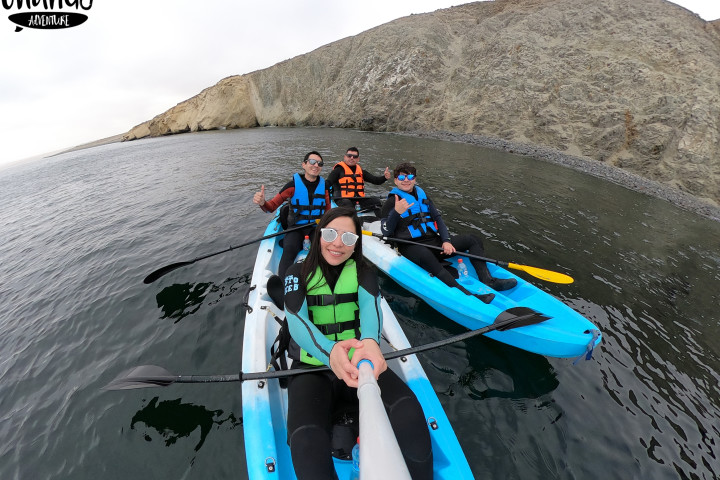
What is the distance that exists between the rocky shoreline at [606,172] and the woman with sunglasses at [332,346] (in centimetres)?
1919

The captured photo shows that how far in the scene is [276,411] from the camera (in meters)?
3.20

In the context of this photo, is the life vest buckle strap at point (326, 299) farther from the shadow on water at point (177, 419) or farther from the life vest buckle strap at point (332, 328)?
the shadow on water at point (177, 419)

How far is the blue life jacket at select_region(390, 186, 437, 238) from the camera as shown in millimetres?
5805

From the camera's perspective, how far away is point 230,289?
20.1 ft

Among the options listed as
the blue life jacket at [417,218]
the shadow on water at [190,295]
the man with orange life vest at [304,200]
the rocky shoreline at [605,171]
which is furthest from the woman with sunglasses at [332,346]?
the rocky shoreline at [605,171]

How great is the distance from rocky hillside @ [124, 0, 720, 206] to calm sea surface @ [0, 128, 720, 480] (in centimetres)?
1373

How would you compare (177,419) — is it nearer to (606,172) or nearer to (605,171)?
(606,172)

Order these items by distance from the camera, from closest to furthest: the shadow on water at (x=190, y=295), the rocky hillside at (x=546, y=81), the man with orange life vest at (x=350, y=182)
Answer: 1. the shadow on water at (x=190, y=295)
2. the man with orange life vest at (x=350, y=182)
3. the rocky hillside at (x=546, y=81)

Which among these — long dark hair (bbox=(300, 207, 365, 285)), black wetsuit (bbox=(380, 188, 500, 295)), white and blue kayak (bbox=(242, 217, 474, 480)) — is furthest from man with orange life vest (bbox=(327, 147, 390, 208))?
long dark hair (bbox=(300, 207, 365, 285))

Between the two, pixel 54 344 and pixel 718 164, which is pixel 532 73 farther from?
pixel 54 344

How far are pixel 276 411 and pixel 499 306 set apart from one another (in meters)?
3.61

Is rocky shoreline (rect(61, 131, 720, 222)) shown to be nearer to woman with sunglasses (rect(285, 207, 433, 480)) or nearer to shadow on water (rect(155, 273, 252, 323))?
woman with sunglasses (rect(285, 207, 433, 480))

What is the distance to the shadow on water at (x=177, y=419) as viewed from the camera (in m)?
3.52

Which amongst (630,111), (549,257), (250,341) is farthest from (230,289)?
(630,111)
